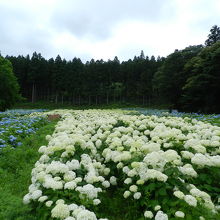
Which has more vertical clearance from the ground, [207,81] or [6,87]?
[207,81]

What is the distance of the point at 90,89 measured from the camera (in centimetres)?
5344

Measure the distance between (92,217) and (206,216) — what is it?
5.23 ft

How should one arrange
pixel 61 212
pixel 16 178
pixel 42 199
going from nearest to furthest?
pixel 61 212, pixel 42 199, pixel 16 178

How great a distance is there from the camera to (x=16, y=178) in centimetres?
534

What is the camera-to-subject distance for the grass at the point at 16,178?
3.54 metres

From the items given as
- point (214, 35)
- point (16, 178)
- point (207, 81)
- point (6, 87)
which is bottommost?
point (16, 178)

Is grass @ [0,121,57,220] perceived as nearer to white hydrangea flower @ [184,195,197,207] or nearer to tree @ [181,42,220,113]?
white hydrangea flower @ [184,195,197,207]

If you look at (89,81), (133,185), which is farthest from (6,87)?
(133,185)

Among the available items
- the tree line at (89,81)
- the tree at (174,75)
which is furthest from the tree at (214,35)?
the tree line at (89,81)

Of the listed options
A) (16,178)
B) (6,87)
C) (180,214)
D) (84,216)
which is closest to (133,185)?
(180,214)

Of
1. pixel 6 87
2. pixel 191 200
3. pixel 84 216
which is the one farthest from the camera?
pixel 6 87

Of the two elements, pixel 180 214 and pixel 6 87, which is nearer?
pixel 180 214

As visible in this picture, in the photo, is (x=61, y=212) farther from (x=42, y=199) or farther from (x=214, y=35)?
(x=214, y=35)

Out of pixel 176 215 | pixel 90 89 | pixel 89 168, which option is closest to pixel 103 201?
pixel 89 168
